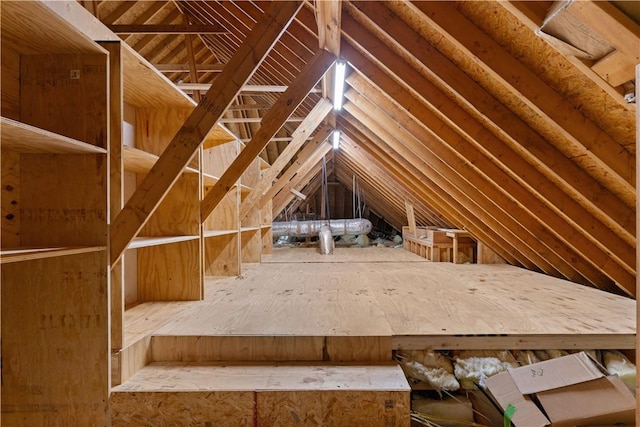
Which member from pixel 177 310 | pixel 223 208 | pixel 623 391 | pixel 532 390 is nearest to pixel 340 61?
pixel 223 208

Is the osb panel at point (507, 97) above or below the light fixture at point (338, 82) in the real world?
below

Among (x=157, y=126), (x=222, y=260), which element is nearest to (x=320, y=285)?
(x=222, y=260)

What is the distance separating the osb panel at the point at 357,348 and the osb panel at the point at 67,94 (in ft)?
5.76

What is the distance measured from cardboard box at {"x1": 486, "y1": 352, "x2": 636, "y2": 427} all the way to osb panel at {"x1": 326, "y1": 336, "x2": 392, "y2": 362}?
72 centimetres

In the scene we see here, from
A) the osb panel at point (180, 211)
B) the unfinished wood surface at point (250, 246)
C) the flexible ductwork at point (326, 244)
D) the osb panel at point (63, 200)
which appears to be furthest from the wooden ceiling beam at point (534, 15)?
the flexible ductwork at point (326, 244)

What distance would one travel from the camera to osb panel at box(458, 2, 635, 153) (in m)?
1.56

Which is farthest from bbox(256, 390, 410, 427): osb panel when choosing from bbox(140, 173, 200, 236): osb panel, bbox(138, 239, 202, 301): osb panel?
bbox(140, 173, 200, 236): osb panel

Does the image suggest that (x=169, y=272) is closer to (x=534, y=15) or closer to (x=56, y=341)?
(x=56, y=341)

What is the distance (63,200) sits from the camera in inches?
62.2

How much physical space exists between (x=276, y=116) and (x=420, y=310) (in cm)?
206

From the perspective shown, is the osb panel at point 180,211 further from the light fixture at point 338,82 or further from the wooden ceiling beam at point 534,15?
the wooden ceiling beam at point 534,15

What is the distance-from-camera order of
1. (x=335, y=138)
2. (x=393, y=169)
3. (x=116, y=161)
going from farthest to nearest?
(x=335, y=138), (x=393, y=169), (x=116, y=161)

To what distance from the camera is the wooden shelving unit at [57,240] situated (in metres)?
1.54

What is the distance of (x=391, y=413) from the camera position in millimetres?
1694
